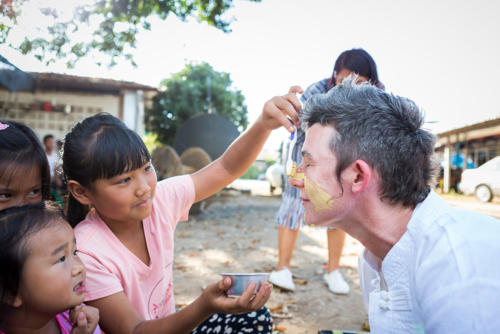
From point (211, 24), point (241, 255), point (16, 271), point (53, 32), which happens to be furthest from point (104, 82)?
point (16, 271)

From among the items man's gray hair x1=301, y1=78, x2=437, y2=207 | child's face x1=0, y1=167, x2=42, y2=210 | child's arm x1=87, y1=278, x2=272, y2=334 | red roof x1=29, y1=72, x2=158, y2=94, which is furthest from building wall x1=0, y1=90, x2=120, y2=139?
man's gray hair x1=301, y1=78, x2=437, y2=207

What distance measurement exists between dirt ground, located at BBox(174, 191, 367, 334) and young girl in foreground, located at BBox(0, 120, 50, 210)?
7.04 feet

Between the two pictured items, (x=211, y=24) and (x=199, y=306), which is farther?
(x=211, y=24)

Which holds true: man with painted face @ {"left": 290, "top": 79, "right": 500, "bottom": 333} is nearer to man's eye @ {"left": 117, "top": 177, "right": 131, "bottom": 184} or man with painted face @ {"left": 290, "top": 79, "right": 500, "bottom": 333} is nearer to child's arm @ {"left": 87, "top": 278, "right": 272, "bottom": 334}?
child's arm @ {"left": 87, "top": 278, "right": 272, "bottom": 334}

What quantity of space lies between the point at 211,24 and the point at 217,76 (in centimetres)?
1280

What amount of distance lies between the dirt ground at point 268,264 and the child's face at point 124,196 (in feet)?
6.30

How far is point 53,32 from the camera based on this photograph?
17.8 ft

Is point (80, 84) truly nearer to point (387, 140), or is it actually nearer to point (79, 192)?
point (79, 192)

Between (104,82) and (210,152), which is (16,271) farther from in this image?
(104,82)

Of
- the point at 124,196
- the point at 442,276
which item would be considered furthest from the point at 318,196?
Result: the point at 124,196

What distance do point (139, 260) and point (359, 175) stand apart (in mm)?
1148

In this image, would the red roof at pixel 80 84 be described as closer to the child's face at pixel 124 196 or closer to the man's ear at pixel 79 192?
the man's ear at pixel 79 192

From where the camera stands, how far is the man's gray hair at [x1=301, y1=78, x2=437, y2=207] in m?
1.39

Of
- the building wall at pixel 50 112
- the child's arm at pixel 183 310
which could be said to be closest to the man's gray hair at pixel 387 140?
the child's arm at pixel 183 310
